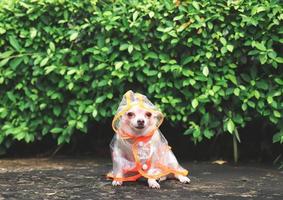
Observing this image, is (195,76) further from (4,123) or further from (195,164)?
(4,123)

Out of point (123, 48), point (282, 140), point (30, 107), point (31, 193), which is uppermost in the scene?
point (123, 48)

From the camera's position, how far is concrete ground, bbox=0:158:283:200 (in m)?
4.74

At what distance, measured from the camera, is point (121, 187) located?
199 inches

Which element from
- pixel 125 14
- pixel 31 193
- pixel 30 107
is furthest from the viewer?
pixel 30 107

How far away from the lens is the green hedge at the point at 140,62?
5.80 m

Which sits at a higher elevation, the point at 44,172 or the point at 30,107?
the point at 30,107

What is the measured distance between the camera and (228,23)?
5.84m

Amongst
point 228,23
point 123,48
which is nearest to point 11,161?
point 123,48

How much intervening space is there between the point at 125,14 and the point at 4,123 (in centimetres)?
185

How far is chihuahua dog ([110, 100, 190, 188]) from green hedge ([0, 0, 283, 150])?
90 centimetres

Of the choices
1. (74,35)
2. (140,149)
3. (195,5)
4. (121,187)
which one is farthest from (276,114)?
(74,35)

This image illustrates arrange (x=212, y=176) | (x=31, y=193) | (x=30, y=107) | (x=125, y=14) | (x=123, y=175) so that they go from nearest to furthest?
(x=31, y=193), (x=123, y=175), (x=212, y=176), (x=125, y=14), (x=30, y=107)

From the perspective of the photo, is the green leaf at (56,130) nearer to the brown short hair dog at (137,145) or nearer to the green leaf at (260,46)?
the brown short hair dog at (137,145)

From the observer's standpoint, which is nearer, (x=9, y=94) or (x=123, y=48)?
(x=123, y=48)
